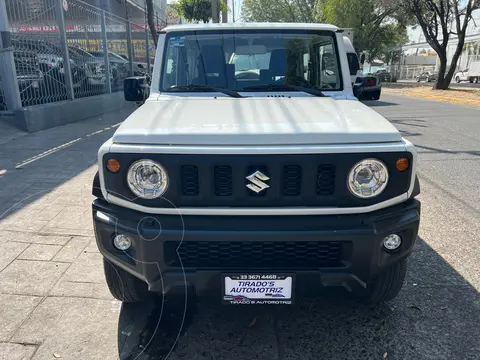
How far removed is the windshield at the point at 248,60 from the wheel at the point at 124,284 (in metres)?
1.67

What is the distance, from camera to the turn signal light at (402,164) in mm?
2275

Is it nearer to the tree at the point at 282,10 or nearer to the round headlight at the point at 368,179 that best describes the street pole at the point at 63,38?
the round headlight at the point at 368,179

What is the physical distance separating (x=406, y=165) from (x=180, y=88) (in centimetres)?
203

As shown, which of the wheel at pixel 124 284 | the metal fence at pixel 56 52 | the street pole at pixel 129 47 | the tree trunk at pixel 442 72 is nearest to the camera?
the wheel at pixel 124 284

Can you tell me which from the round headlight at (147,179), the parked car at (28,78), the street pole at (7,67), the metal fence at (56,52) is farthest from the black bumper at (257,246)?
the parked car at (28,78)

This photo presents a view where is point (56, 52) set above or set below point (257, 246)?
above

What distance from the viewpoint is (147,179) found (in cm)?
229

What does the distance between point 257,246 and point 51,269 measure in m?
2.05

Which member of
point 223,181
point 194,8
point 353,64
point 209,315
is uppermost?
point 194,8

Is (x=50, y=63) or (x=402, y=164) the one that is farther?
(x=50, y=63)

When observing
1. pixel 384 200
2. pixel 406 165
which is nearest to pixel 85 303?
pixel 384 200

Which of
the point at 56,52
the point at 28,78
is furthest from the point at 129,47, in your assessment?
the point at 28,78

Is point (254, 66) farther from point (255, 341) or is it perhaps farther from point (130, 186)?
point (255, 341)

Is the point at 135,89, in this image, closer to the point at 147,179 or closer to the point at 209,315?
the point at 147,179
